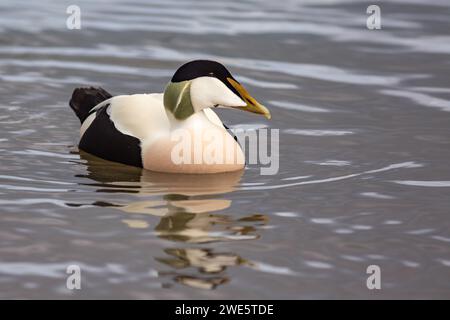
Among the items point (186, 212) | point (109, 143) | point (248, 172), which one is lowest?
point (186, 212)

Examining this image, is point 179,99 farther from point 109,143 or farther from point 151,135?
point 109,143

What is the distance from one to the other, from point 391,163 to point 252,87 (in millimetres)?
2552

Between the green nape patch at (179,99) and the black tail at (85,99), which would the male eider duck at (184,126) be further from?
the black tail at (85,99)

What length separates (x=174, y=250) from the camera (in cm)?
678

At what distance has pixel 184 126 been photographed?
841cm

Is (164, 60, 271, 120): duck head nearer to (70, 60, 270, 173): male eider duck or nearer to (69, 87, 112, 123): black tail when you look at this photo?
(70, 60, 270, 173): male eider duck

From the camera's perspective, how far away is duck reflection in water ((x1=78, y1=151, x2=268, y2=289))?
6.52m

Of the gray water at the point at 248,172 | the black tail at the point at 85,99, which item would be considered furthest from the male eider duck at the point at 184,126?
the black tail at the point at 85,99

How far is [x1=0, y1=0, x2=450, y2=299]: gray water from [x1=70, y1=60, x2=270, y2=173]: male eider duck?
5.0 inches

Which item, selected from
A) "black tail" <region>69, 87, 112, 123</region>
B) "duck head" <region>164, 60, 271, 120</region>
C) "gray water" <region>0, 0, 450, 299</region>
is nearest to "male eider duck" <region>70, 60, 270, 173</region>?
"duck head" <region>164, 60, 271, 120</region>

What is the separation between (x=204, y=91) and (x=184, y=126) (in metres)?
0.29

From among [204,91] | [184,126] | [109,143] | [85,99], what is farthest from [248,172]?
[85,99]
